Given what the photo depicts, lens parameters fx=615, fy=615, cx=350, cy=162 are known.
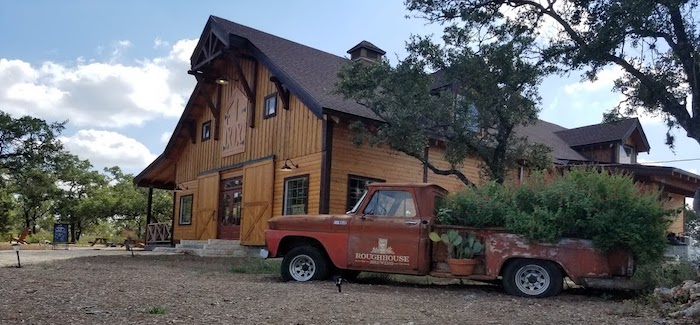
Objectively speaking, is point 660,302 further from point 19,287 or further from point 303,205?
point 303,205

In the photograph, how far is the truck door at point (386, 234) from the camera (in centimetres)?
912

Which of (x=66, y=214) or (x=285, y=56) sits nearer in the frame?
(x=285, y=56)

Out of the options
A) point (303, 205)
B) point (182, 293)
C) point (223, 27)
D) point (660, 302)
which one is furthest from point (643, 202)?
point (223, 27)

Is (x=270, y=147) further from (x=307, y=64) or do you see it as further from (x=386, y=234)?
(x=386, y=234)

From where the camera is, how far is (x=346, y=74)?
46.9 ft

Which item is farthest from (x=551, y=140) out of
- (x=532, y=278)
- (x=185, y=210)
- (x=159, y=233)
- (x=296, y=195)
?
(x=532, y=278)

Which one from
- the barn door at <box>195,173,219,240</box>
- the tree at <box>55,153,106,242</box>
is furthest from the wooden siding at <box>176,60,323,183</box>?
the tree at <box>55,153,106,242</box>

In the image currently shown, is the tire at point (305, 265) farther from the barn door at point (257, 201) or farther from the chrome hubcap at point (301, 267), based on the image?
the barn door at point (257, 201)

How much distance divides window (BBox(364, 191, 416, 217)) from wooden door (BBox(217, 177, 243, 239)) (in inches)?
426

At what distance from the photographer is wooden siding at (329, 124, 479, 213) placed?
16.0m

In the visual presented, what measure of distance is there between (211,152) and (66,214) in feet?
87.7

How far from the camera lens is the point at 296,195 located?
56.6 ft

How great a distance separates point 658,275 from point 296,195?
10626mm

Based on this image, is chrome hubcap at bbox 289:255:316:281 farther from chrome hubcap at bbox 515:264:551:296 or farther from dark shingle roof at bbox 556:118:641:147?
dark shingle roof at bbox 556:118:641:147
